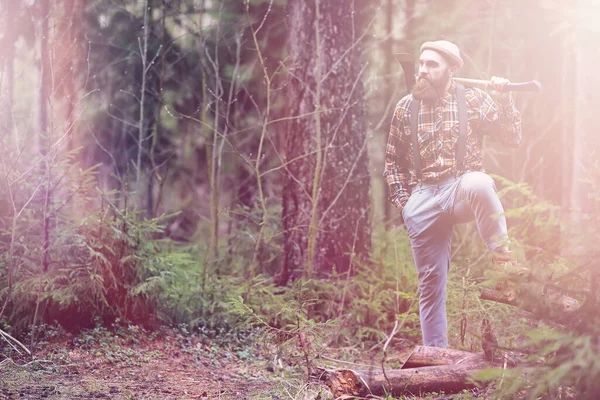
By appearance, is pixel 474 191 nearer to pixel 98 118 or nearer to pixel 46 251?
pixel 46 251

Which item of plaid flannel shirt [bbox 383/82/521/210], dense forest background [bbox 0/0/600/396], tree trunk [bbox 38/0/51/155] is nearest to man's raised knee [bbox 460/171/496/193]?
plaid flannel shirt [bbox 383/82/521/210]

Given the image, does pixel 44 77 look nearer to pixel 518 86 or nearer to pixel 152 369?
pixel 152 369

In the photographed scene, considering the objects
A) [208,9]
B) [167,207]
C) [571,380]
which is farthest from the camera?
[167,207]

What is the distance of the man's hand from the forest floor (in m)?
2.75

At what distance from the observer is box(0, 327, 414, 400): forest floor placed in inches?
223

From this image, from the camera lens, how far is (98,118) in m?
14.3

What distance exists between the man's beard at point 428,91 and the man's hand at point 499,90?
0.41 meters

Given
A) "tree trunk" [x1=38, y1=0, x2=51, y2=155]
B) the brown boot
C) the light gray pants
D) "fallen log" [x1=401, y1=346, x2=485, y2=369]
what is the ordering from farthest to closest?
1. "tree trunk" [x1=38, y1=0, x2=51, y2=155]
2. the light gray pants
3. "fallen log" [x1=401, y1=346, x2=485, y2=369]
4. the brown boot

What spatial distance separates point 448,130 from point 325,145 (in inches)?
120

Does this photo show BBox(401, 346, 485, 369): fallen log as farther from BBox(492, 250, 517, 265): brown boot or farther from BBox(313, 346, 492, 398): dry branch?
BBox(492, 250, 517, 265): brown boot

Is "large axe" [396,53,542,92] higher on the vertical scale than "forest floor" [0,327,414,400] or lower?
higher

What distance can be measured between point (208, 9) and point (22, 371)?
685cm

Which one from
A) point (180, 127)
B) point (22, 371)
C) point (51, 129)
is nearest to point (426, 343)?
point (22, 371)

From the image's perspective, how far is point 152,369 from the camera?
258 inches
